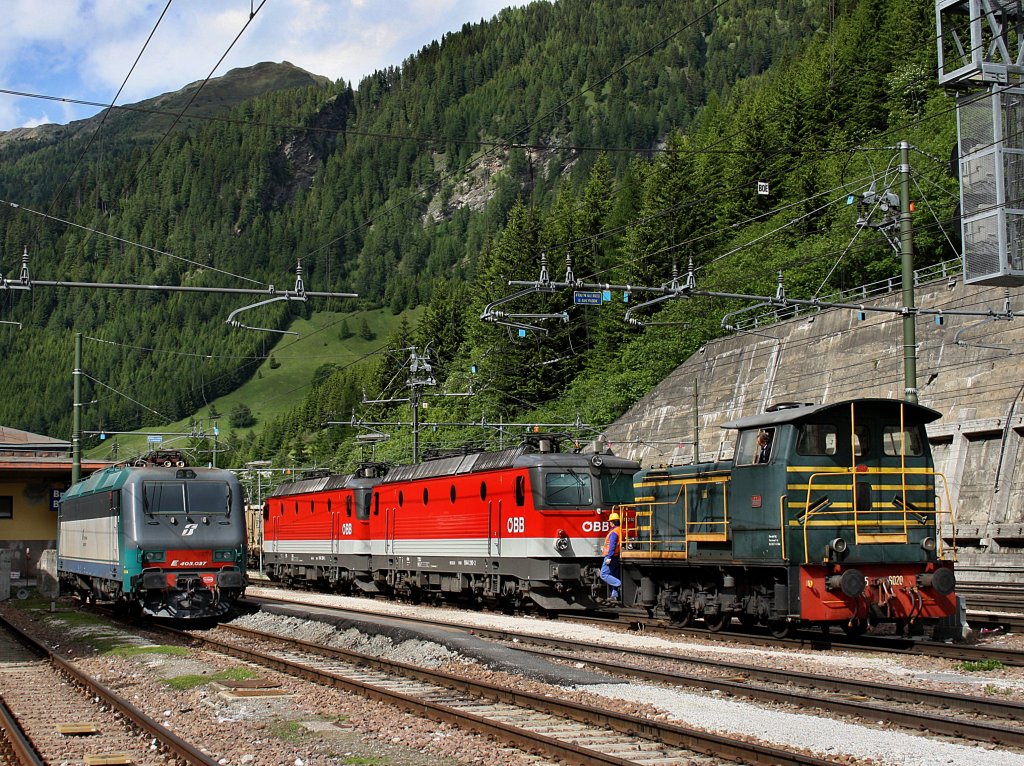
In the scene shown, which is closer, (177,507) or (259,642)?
(259,642)

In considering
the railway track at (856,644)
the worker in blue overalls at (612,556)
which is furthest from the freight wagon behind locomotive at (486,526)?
the railway track at (856,644)

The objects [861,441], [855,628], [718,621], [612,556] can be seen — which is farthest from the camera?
[612,556]

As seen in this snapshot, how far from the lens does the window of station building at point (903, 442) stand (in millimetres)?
17453

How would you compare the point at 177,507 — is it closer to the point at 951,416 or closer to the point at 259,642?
the point at 259,642

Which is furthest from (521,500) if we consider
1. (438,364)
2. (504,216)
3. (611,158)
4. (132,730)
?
(504,216)

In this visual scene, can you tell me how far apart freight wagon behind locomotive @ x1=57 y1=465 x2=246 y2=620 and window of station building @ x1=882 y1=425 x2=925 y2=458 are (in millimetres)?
14143

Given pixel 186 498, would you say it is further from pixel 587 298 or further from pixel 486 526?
pixel 587 298

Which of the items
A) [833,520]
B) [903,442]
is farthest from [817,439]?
[903,442]

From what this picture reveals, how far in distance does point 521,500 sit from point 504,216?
176 metres

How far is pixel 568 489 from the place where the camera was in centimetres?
2450

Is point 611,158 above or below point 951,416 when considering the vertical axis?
above

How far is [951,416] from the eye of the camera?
130ft

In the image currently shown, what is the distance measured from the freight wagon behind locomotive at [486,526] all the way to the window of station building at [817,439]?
265 inches

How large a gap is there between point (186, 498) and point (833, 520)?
14.4 meters
